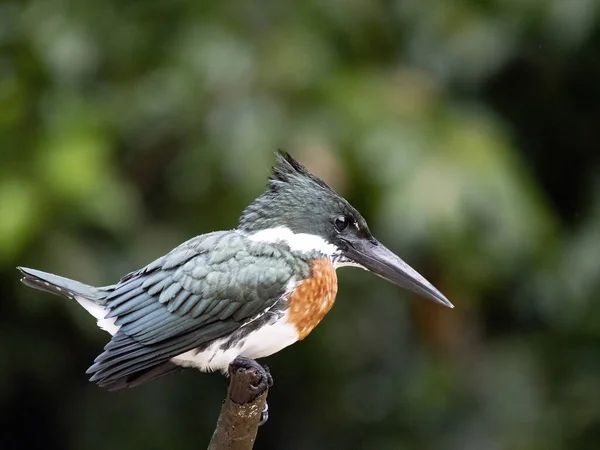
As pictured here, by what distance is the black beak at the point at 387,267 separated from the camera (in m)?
1.82

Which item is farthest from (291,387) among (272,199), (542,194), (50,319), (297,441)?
(272,199)

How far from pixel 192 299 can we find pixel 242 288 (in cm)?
9

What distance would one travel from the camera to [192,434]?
3.66 meters

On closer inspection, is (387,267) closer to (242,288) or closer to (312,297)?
(312,297)

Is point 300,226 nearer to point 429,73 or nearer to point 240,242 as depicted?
point 240,242

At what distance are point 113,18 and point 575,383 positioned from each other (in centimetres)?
196

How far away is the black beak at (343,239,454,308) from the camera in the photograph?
1.82m

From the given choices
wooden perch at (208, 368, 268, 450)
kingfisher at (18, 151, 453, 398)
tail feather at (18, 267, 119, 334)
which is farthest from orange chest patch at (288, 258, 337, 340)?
tail feather at (18, 267, 119, 334)

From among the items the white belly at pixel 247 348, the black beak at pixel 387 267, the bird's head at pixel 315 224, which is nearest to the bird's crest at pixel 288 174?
the bird's head at pixel 315 224

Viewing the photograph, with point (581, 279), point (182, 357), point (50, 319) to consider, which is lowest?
point (50, 319)

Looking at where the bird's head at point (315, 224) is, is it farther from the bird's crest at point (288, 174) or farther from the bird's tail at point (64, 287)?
the bird's tail at point (64, 287)

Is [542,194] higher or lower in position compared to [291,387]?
higher

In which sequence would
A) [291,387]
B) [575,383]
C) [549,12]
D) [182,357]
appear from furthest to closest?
[291,387] → [575,383] → [549,12] → [182,357]

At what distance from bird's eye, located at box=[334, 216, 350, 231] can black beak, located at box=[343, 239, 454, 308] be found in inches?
1.0
